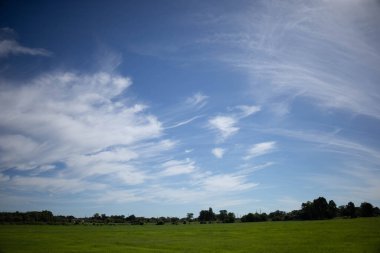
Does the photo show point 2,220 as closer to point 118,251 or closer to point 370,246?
point 118,251

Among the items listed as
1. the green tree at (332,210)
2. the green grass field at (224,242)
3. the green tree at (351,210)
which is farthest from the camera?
the green tree at (351,210)

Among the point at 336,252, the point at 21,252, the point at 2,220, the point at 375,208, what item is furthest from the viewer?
the point at 2,220

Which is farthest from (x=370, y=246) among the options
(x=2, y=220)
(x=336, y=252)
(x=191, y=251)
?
A: (x=2, y=220)

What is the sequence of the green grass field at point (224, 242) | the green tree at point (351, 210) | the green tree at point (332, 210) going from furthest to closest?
the green tree at point (351, 210) → the green tree at point (332, 210) → the green grass field at point (224, 242)

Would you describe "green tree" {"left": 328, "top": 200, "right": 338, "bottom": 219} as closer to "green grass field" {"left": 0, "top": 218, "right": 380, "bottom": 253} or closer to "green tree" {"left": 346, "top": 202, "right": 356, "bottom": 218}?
"green tree" {"left": 346, "top": 202, "right": 356, "bottom": 218}

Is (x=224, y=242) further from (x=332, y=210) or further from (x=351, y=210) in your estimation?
(x=351, y=210)

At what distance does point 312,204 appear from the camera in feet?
528

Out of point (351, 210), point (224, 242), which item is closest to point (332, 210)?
point (351, 210)

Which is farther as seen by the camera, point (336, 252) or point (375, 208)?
point (375, 208)

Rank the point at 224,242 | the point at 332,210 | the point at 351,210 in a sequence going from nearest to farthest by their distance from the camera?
the point at 224,242, the point at 332,210, the point at 351,210

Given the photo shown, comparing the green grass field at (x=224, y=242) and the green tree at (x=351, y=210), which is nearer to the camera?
the green grass field at (x=224, y=242)

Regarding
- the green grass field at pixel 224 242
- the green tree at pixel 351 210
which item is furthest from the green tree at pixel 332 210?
the green grass field at pixel 224 242

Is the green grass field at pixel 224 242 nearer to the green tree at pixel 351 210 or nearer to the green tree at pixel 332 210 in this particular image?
the green tree at pixel 332 210

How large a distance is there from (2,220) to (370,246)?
198659 mm
